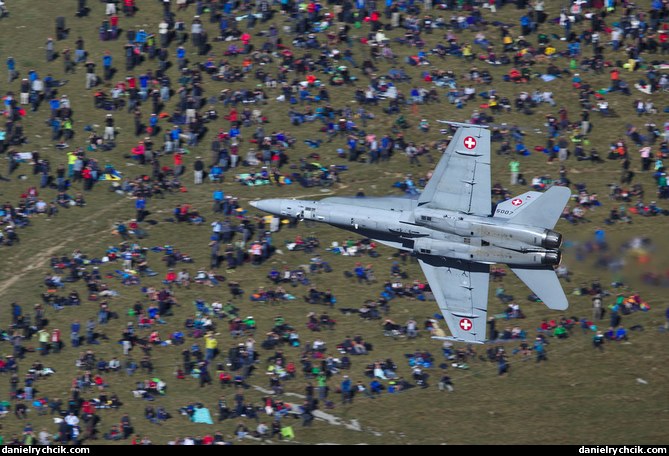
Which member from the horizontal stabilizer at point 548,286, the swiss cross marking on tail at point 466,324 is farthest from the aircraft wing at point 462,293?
the horizontal stabilizer at point 548,286

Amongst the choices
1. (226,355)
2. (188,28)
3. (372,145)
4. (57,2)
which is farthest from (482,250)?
(57,2)

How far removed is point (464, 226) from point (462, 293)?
3.84 meters

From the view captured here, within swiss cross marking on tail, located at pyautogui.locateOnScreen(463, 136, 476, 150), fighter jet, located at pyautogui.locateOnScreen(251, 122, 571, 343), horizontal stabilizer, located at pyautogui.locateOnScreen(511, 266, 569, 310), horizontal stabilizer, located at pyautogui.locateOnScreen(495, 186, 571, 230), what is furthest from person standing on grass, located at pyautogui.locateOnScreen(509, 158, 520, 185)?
horizontal stabilizer, located at pyautogui.locateOnScreen(495, 186, 571, 230)

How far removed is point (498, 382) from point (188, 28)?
32.6 metres

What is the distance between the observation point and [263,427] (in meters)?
66.2

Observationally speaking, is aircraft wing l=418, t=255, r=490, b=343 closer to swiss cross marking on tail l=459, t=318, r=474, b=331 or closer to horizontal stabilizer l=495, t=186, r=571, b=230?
swiss cross marking on tail l=459, t=318, r=474, b=331

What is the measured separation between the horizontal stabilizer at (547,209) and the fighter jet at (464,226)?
1.7 inches

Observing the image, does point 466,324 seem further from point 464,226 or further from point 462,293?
point 464,226

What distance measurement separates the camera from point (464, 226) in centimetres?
5988

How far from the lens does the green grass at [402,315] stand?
6725 centimetres

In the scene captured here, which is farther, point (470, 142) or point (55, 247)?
point (55, 247)

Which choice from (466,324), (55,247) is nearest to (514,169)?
(466,324)

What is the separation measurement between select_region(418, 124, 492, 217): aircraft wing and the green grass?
26.3ft
